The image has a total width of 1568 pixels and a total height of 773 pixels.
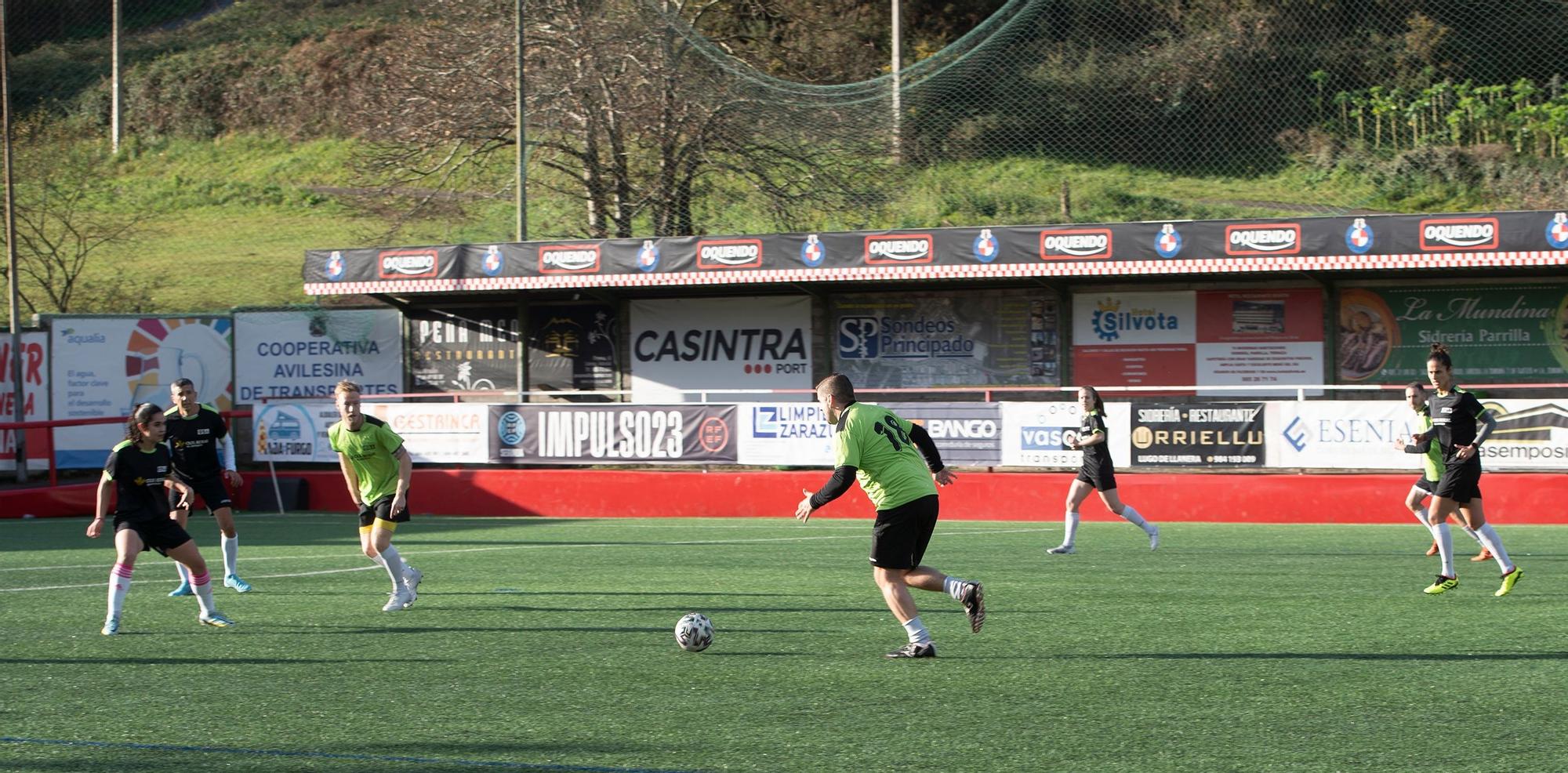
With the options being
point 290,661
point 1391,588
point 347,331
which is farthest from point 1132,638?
point 347,331

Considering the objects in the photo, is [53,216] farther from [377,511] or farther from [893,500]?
[893,500]

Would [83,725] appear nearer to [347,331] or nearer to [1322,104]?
[347,331]

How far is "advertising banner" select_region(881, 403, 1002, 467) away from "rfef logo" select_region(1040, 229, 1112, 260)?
2.93 m

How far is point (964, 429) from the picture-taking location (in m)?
21.5

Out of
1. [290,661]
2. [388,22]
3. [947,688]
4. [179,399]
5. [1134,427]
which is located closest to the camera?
[947,688]

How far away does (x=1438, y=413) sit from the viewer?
12.2 m

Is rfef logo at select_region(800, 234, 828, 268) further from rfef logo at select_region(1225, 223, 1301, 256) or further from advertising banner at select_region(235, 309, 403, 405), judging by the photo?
advertising banner at select_region(235, 309, 403, 405)

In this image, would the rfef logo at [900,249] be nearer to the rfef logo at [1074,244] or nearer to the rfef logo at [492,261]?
the rfef logo at [1074,244]

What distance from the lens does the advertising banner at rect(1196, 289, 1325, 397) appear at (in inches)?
917

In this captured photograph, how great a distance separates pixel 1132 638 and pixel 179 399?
29.1 feet

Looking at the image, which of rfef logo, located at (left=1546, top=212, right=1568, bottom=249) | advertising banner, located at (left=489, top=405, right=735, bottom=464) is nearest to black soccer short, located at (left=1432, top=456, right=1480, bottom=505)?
rfef logo, located at (left=1546, top=212, right=1568, bottom=249)

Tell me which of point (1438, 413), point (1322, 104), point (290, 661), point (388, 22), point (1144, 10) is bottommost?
point (290, 661)

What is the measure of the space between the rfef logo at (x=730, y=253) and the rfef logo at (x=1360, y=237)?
896 cm

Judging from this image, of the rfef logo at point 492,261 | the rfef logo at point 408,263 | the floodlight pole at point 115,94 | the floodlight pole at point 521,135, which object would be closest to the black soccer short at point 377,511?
the rfef logo at point 492,261
